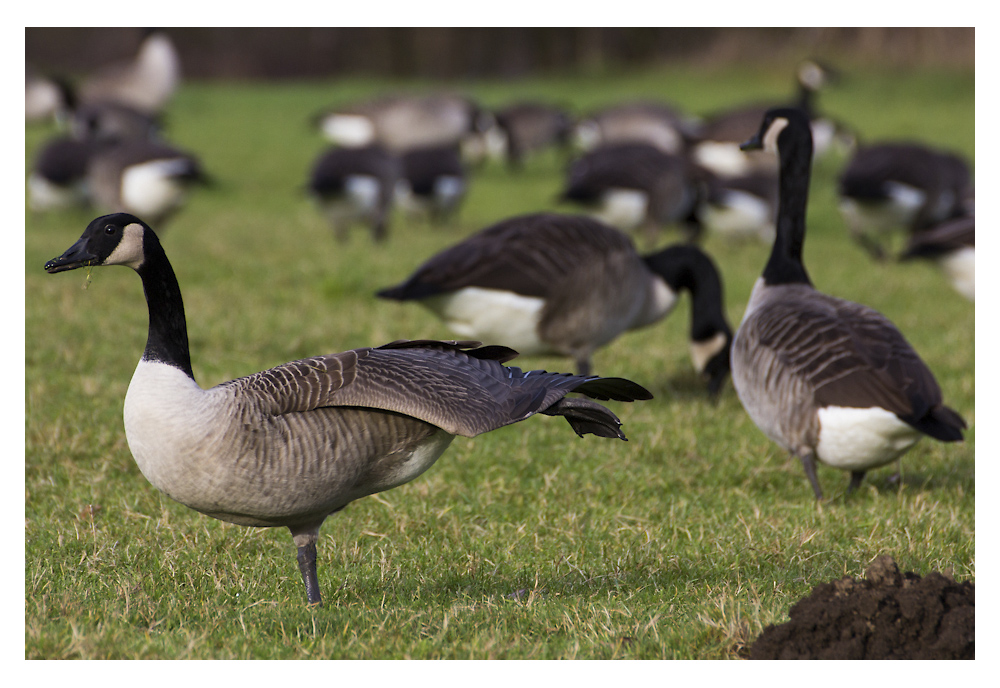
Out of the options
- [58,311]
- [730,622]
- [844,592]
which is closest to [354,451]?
[730,622]

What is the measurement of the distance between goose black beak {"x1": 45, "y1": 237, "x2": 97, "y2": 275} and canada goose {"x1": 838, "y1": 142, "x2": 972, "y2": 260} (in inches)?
436

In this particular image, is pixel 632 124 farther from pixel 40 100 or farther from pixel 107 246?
pixel 107 246

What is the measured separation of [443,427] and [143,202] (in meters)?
9.56

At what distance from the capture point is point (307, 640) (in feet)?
11.7

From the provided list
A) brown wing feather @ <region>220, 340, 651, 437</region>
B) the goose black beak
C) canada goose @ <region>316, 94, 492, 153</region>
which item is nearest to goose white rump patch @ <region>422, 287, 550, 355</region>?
brown wing feather @ <region>220, 340, 651, 437</region>

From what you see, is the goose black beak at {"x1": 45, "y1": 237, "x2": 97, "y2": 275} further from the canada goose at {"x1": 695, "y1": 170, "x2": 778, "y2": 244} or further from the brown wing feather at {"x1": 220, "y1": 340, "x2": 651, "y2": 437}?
the canada goose at {"x1": 695, "y1": 170, "x2": 778, "y2": 244}

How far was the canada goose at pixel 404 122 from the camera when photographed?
71.1 feet

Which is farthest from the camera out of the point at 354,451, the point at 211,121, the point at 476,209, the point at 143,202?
the point at 211,121

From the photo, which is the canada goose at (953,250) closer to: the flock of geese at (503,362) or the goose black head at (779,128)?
the flock of geese at (503,362)

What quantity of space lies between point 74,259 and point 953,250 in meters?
6.81

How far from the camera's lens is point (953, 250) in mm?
8117

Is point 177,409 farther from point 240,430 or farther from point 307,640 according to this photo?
point 307,640

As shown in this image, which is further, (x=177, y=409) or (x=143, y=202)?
(x=143, y=202)

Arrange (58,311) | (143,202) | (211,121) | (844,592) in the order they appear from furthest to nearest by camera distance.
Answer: (211,121) → (143,202) → (58,311) → (844,592)
